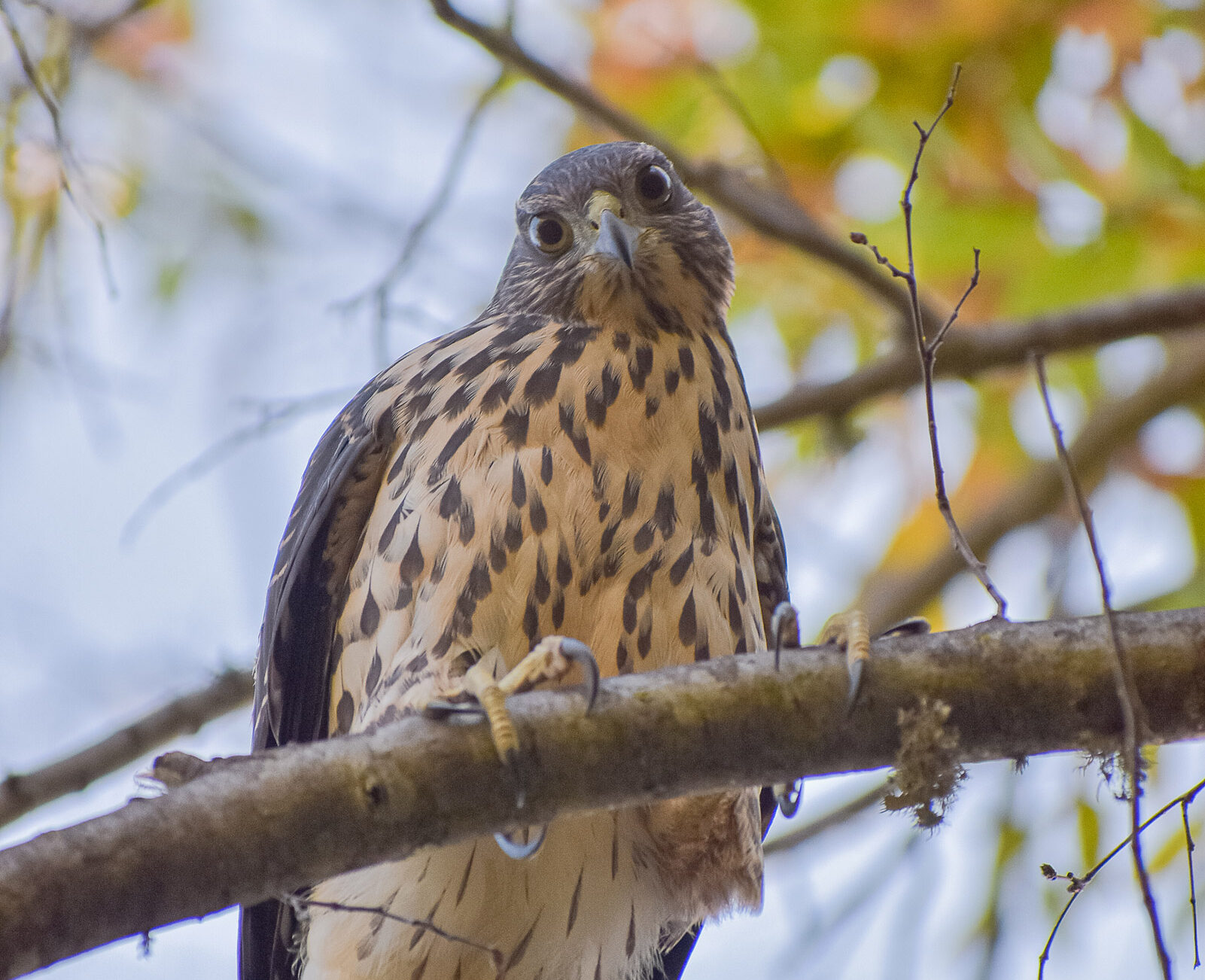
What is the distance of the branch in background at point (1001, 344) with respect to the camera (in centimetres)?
472

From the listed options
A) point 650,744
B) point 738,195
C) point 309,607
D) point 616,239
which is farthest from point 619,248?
point 650,744

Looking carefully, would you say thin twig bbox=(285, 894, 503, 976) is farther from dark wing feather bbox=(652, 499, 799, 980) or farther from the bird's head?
the bird's head

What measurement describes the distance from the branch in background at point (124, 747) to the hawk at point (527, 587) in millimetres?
825

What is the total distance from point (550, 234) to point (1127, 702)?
8.66 feet

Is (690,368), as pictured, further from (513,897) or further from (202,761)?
(202,761)

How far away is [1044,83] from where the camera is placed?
5344 mm

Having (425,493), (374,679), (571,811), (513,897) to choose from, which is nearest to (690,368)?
(425,493)

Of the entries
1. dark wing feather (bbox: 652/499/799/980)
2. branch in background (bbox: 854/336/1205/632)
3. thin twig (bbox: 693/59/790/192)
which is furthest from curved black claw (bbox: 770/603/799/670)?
branch in background (bbox: 854/336/1205/632)

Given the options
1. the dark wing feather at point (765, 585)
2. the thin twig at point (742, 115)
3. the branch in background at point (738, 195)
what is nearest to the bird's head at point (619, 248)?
the branch in background at point (738, 195)

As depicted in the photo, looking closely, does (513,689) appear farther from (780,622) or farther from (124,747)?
(124,747)

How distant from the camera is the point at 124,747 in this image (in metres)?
4.29

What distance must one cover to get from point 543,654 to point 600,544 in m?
0.73

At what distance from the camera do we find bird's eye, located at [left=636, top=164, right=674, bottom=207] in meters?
4.30

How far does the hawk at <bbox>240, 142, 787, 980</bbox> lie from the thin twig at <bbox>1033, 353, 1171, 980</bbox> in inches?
45.8
